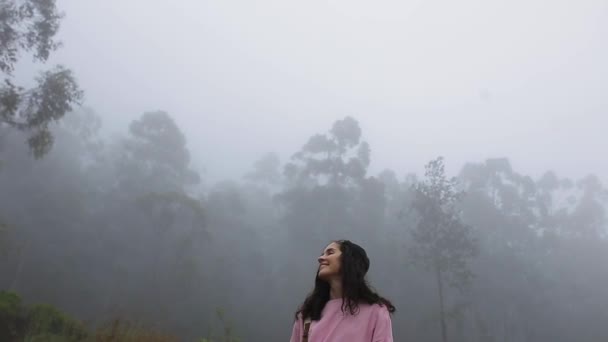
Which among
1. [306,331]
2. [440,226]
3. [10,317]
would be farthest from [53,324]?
[440,226]

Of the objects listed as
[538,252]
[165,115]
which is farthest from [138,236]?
[538,252]

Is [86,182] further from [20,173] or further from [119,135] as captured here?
[119,135]

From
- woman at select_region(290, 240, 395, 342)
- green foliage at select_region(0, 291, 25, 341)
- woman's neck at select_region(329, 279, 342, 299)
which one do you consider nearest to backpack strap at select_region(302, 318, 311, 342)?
woman at select_region(290, 240, 395, 342)

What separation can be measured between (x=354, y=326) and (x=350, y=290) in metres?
0.14

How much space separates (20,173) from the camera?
2006 cm

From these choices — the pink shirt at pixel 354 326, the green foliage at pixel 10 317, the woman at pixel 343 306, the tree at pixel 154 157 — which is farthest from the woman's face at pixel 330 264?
the tree at pixel 154 157

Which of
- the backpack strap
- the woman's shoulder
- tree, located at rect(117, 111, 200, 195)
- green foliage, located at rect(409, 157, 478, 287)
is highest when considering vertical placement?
tree, located at rect(117, 111, 200, 195)

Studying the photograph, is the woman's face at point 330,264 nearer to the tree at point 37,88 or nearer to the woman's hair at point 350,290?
the woman's hair at point 350,290

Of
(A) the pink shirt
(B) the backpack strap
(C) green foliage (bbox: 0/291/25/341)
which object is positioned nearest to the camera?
(A) the pink shirt

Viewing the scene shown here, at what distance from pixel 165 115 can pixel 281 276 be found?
11.0m

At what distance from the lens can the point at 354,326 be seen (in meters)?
1.52

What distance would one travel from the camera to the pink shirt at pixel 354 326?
4.92 feet

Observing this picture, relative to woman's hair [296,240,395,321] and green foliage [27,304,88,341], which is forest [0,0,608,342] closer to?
green foliage [27,304,88,341]

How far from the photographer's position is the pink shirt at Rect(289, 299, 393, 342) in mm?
1499
